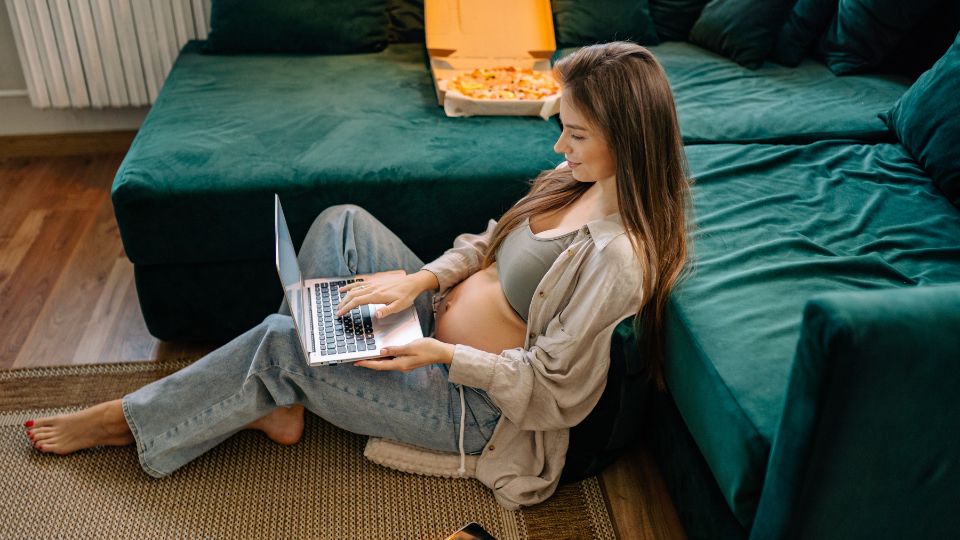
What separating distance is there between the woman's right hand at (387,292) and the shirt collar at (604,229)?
387 millimetres

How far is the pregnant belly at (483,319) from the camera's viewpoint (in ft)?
5.24

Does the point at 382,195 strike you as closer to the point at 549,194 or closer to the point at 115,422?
the point at 549,194

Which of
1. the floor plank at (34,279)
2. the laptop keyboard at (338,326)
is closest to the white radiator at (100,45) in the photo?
the floor plank at (34,279)

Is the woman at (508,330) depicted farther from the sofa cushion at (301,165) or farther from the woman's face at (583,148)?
the sofa cushion at (301,165)

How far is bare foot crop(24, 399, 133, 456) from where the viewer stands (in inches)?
64.7

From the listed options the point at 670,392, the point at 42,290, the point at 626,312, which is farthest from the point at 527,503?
the point at 42,290

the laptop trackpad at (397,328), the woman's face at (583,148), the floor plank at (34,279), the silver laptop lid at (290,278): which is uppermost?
the woman's face at (583,148)

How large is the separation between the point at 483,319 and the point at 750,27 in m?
1.54

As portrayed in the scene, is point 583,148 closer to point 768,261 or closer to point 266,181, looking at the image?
point 768,261

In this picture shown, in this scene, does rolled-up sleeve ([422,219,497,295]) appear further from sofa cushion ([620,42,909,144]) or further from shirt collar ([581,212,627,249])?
sofa cushion ([620,42,909,144])

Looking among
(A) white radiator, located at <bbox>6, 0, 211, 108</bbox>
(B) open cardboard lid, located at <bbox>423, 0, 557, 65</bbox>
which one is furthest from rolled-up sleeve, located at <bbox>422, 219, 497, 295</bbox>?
(A) white radiator, located at <bbox>6, 0, 211, 108</bbox>

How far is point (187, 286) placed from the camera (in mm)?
1946

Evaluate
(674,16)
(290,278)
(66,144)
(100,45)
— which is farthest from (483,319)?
(66,144)

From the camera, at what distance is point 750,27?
2.56m
